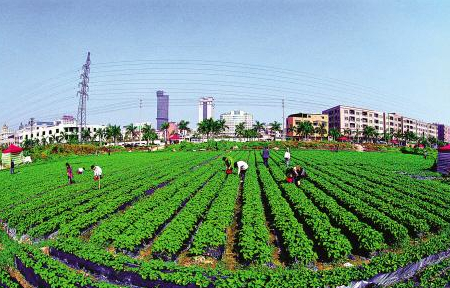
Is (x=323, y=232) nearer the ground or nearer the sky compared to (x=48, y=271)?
nearer the sky

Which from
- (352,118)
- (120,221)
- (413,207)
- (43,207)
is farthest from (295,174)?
(352,118)

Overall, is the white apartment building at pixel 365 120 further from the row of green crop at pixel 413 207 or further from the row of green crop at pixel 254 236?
the row of green crop at pixel 254 236

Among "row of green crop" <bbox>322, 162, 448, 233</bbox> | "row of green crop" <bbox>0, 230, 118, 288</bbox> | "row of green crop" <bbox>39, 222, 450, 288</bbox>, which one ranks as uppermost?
"row of green crop" <bbox>322, 162, 448, 233</bbox>

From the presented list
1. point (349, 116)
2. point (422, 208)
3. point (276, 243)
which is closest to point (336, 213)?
point (276, 243)

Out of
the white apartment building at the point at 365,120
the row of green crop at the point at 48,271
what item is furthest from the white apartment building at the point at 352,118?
the row of green crop at the point at 48,271

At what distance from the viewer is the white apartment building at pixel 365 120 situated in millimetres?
120375

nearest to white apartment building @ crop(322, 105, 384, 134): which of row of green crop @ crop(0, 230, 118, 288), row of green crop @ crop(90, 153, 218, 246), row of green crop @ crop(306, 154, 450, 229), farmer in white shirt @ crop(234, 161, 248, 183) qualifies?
farmer in white shirt @ crop(234, 161, 248, 183)

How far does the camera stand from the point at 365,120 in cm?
12794

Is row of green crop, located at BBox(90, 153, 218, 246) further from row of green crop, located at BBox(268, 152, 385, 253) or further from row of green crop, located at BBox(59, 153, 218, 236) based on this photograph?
row of green crop, located at BBox(268, 152, 385, 253)

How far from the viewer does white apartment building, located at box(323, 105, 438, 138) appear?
120375 millimetres

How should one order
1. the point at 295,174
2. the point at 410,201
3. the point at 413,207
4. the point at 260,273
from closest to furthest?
the point at 260,273, the point at 413,207, the point at 410,201, the point at 295,174

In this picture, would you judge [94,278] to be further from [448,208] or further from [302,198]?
[448,208]

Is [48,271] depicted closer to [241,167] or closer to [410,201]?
[410,201]

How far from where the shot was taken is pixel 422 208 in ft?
41.9
